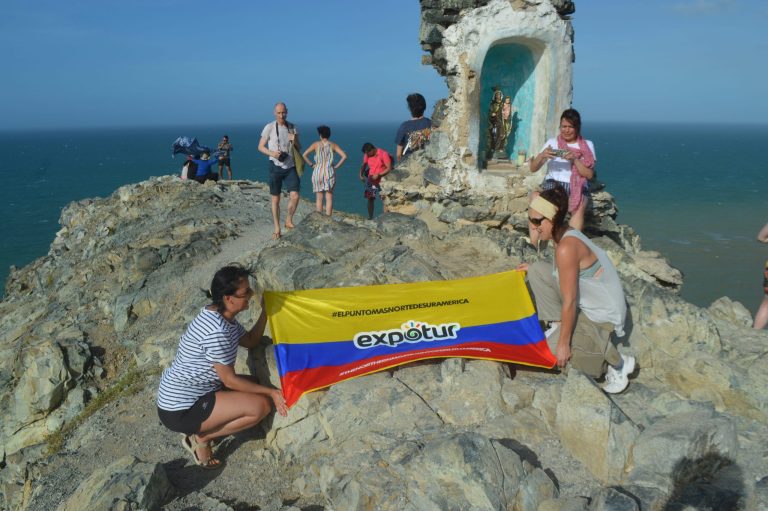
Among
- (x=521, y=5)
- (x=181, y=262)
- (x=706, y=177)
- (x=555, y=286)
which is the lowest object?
(x=706, y=177)

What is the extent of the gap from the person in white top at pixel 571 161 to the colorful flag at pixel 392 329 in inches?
98.7

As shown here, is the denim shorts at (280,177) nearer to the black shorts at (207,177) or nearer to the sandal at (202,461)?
the sandal at (202,461)

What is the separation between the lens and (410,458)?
4.79 meters

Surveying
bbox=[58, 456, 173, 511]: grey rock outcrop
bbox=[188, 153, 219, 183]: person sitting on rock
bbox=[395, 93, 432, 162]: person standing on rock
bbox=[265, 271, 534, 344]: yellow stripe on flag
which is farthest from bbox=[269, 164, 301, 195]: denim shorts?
bbox=[188, 153, 219, 183]: person sitting on rock

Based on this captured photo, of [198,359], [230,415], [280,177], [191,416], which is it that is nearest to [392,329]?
[230,415]

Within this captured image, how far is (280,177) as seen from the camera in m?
11.3

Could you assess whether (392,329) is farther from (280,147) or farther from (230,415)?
(280,147)

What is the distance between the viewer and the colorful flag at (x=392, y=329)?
19.4 ft

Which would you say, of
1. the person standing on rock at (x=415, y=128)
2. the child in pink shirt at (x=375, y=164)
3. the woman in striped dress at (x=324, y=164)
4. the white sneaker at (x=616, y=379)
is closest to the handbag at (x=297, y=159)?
the woman in striped dress at (x=324, y=164)

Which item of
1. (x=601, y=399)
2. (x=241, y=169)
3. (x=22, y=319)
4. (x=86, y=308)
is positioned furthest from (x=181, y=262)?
(x=241, y=169)

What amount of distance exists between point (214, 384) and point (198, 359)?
342 mm

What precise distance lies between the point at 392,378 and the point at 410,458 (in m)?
1.22

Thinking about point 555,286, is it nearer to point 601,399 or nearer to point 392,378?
point 601,399

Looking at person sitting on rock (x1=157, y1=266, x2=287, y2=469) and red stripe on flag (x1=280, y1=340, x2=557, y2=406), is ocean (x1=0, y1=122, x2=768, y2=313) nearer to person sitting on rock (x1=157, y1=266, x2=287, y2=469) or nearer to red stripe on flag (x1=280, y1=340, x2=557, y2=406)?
red stripe on flag (x1=280, y1=340, x2=557, y2=406)
